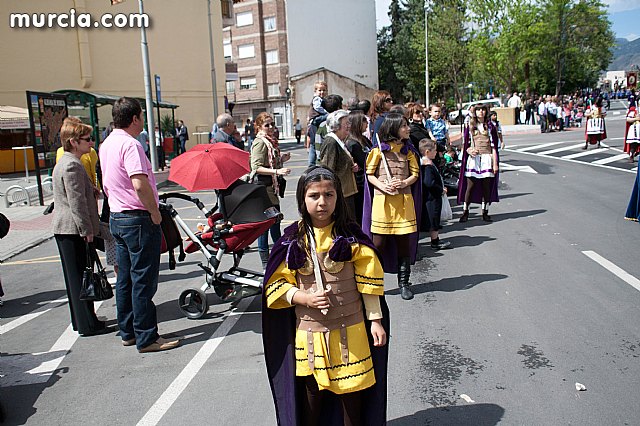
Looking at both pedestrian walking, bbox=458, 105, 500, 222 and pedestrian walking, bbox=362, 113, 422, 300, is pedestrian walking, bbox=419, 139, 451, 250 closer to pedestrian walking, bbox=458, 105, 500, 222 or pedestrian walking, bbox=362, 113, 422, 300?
pedestrian walking, bbox=458, 105, 500, 222

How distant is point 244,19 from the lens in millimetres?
58938

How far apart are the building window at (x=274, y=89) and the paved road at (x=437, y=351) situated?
50465 mm

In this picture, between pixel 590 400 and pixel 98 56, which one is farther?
pixel 98 56

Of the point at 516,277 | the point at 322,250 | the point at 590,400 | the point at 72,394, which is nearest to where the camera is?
the point at 322,250

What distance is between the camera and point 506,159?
2042 cm

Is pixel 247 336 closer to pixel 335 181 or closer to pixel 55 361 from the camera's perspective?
pixel 55 361

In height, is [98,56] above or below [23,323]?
above

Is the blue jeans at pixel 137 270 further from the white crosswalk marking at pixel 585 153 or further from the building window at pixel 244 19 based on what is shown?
the building window at pixel 244 19

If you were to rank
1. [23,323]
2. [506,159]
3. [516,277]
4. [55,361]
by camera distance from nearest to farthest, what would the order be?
[55,361] < [23,323] < [516,277] < [506,159]

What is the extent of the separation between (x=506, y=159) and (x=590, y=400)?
17099mm

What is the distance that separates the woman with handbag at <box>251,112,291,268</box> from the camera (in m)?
7.59

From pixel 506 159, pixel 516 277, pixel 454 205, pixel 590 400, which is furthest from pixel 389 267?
pixel 506 159

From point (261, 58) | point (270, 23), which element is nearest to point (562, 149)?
point (261, 58)

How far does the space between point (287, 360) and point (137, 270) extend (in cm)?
245
